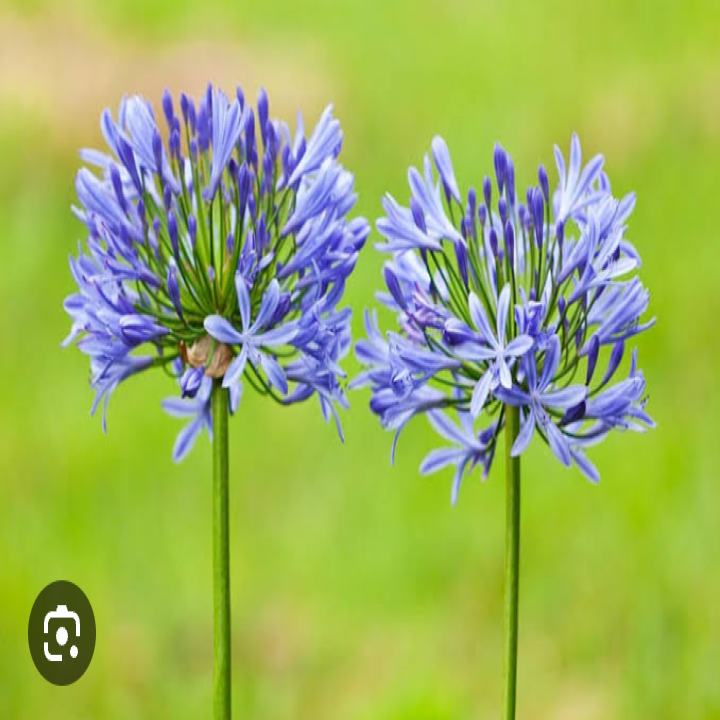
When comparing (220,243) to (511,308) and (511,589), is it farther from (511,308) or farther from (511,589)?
(511,589)

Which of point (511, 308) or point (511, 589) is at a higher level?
point (511, 308)

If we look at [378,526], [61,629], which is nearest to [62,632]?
[61,629]

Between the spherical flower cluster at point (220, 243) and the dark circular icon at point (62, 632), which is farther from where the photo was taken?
the dark circular icon at point (62, 632)

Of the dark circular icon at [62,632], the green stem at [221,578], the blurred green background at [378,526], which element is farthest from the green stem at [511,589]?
the blurred green background at [378,526]

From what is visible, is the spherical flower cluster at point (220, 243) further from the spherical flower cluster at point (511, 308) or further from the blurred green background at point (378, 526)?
the blurred green background at point (378, 526)

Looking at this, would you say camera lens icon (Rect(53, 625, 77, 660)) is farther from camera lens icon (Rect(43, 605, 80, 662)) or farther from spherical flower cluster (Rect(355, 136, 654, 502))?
spherical flower cluster (Rect(355, 136, 654, 502))

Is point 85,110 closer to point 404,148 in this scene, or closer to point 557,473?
point 404,148
